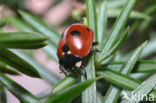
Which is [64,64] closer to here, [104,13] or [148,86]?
[104,13]

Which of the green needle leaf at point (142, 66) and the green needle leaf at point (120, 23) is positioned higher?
the green needle leaf at point (120, 23)

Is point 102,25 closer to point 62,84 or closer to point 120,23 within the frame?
point 120,23

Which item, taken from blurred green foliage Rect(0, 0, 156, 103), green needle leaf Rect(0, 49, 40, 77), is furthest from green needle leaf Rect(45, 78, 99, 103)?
green needle leaf Rect(0, 49, 40, 77)

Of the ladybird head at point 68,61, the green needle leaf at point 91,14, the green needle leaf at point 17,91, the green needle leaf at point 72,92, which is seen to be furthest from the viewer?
the ladybird head at point 68,61

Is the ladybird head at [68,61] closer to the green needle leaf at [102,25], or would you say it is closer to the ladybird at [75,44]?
the ladybird at [75,44]

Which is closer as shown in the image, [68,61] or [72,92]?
[72,92]

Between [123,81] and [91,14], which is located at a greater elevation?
[91,14]

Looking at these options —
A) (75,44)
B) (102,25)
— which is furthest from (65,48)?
(102,25)

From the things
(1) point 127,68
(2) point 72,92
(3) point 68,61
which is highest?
(3) point 68,61

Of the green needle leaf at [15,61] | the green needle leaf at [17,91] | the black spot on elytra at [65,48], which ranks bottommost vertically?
the green needle leaf at [17,91]

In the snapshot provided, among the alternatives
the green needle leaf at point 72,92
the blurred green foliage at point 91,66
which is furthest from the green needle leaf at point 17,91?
the green needle leaf at point 72,92

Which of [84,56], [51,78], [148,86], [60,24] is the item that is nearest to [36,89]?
[60,24]
